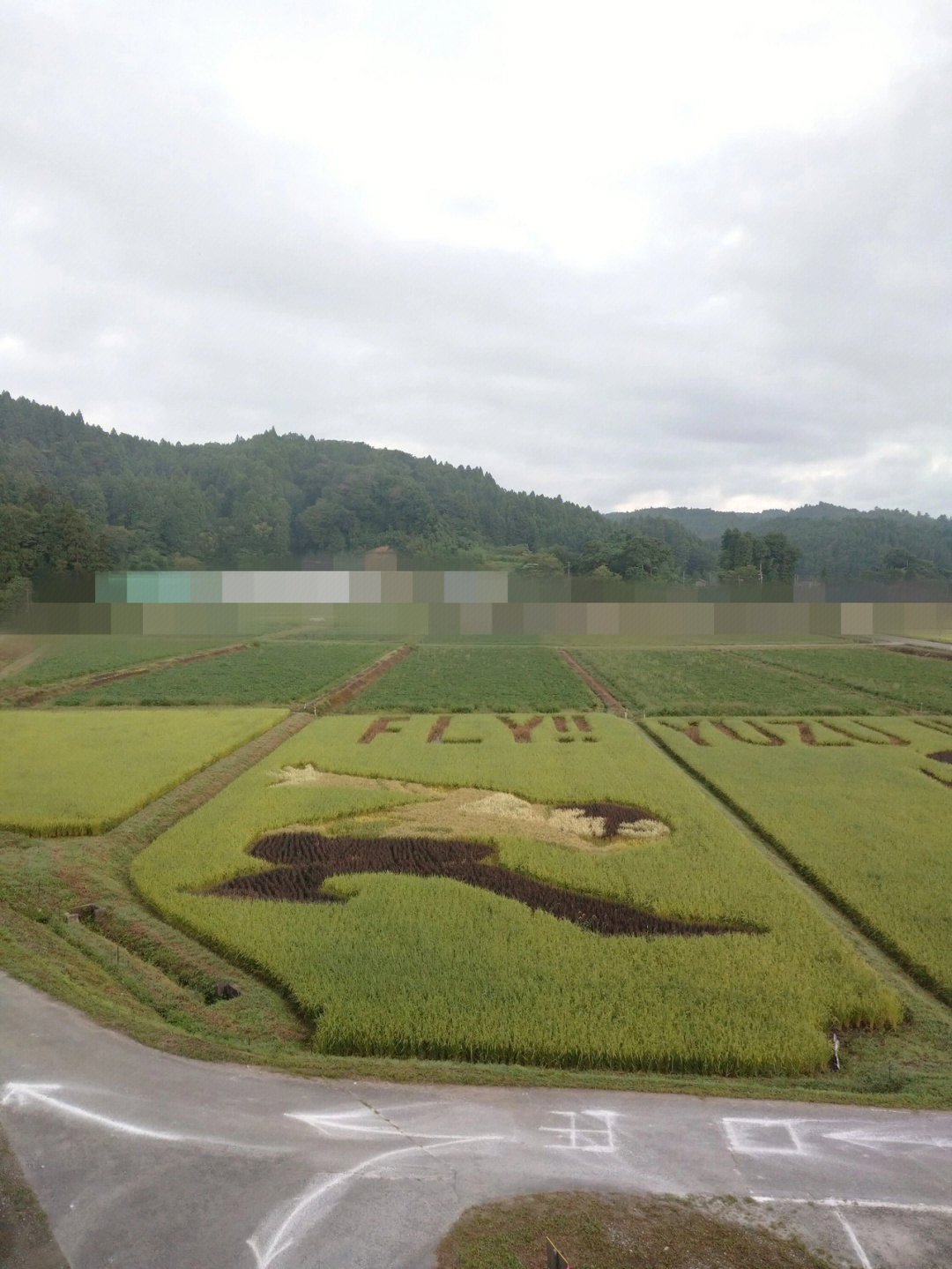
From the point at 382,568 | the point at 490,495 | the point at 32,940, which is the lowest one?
the point at 32,940

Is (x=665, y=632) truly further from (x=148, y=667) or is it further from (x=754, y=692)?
(x=148, y=667)

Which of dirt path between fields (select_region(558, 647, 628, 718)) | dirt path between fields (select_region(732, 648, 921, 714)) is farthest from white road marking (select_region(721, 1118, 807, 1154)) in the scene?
dirt path between fields (select_region(732, 648, 921, 714))

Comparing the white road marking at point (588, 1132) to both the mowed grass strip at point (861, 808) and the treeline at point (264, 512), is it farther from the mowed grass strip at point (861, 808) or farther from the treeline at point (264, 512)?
the treeline at point (264, 512)

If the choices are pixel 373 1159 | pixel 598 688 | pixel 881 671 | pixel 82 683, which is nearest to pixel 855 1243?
pixel 373 1159

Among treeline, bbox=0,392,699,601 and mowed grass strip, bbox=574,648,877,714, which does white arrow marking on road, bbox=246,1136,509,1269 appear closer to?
mowed grass strip, bbox=574,648,877,714

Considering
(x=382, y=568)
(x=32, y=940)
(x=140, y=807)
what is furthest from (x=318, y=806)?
(x=382, y=568)

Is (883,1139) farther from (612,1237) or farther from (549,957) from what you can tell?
(549,957)
